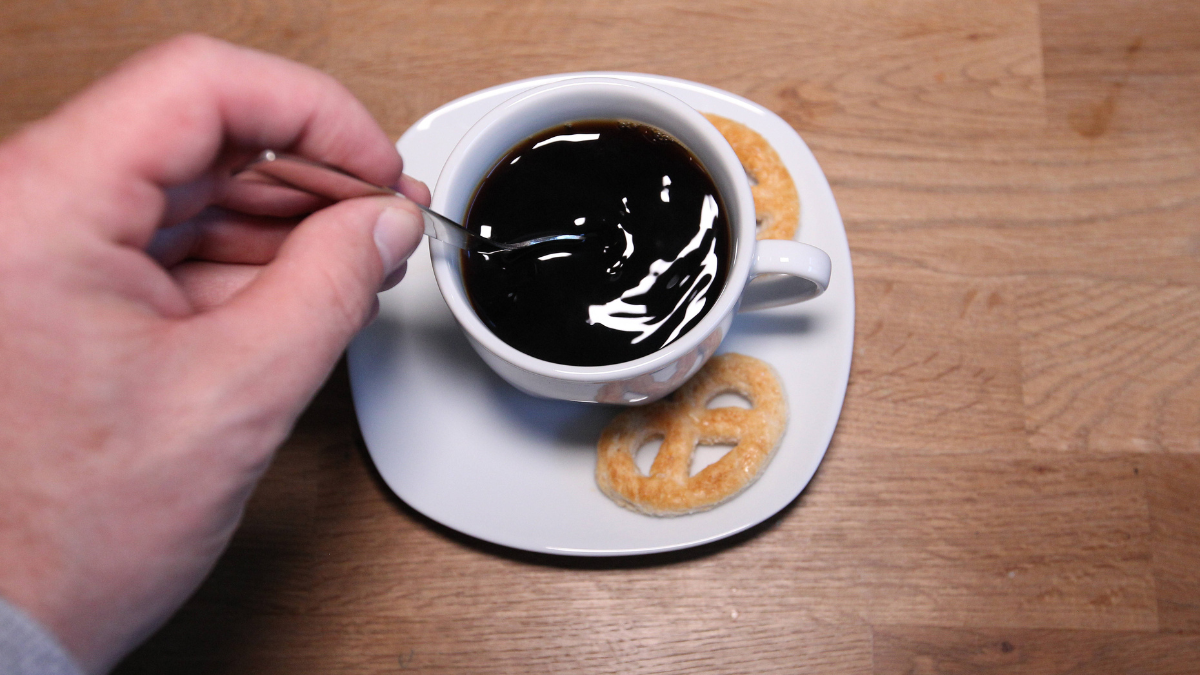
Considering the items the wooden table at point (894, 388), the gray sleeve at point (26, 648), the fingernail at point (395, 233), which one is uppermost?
the fingernail at point (395, 233)

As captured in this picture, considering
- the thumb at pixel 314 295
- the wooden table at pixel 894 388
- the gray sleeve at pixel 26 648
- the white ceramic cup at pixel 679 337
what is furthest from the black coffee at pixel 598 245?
the gray sleeve at pixel 26 648

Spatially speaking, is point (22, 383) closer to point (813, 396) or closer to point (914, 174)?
point (813, 396)

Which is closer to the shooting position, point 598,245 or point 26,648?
point 26,648

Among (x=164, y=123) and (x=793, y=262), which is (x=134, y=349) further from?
(x=793, y=262)

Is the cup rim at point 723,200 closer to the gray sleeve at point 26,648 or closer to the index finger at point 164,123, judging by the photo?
the index finger at point 164,123

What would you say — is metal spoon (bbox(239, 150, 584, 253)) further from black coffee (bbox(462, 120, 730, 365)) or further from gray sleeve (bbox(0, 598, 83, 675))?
gray sleeve (bbox(0, 598, 83, 675))

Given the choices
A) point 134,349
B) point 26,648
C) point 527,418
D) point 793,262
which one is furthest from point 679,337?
point 26,648

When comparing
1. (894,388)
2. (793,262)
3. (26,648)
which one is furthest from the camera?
(894,388)
